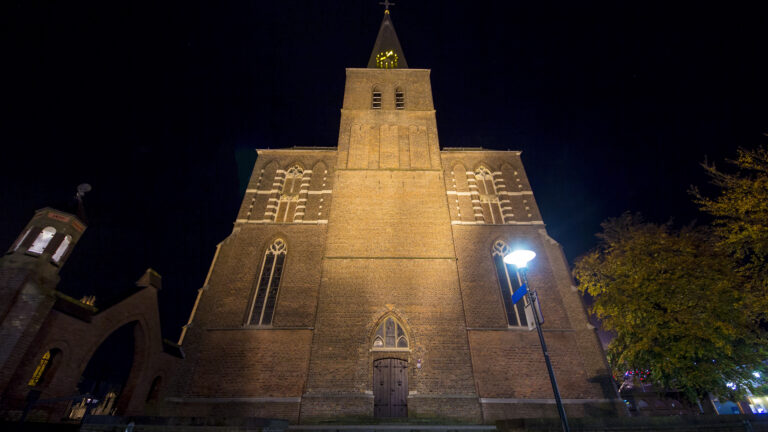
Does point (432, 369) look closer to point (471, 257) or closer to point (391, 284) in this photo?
point (391, 284)

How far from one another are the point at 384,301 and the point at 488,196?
9646 millimetres

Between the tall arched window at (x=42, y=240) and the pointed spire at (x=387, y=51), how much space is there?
26.6 m

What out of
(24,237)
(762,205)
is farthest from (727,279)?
(24,237)

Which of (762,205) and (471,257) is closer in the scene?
(762,205)

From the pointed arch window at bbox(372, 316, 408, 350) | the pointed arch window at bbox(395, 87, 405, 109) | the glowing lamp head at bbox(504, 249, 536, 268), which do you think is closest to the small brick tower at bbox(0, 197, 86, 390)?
the pointed arch window at bbox(372, 316, 408, 350)

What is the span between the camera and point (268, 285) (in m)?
16.7

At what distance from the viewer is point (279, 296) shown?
16.0 m

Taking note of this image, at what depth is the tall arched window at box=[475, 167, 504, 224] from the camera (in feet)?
64.5

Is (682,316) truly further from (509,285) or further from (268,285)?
(268,285)

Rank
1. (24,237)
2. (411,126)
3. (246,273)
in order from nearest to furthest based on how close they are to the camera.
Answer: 1. (24,237)
2. (246,273)
3. (411,126)

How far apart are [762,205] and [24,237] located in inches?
984

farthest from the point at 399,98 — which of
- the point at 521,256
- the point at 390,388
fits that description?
the point at 521,256

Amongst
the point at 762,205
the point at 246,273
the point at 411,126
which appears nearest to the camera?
the point at 762,205

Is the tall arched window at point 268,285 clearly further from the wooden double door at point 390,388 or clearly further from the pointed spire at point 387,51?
the pointed spire at point 387,51
